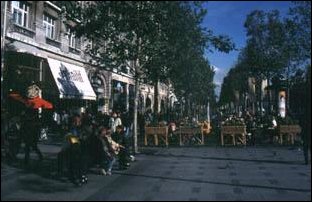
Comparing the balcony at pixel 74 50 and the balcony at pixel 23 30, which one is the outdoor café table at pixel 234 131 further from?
the balcony at pixel 74 50

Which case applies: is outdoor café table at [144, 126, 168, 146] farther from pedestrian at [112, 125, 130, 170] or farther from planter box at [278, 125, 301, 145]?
pedestrian at [112, 125, 130, 170]

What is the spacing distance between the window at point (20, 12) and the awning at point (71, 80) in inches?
110

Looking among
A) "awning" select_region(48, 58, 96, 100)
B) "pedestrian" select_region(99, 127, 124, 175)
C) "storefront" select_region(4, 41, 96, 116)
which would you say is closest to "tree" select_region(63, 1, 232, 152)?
"storefront" select_region(4, 41, 96, 116)

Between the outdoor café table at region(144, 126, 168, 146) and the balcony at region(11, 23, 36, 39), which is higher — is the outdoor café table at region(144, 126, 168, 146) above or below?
below

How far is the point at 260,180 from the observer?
1396 centimetres

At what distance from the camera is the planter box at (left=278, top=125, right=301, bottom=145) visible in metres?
25.3

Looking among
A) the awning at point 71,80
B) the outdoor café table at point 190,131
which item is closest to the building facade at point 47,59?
the awning at point 71,80

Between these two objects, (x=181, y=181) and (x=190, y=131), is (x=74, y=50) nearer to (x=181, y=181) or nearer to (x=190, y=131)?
(x=190, y=131)

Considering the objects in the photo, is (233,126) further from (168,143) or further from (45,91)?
(45,91)

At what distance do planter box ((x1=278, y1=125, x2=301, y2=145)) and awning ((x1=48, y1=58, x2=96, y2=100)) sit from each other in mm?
11933

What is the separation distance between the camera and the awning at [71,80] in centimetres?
3112

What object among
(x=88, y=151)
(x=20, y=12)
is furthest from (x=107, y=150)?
(x=20, y=12)

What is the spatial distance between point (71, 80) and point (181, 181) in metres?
20.7

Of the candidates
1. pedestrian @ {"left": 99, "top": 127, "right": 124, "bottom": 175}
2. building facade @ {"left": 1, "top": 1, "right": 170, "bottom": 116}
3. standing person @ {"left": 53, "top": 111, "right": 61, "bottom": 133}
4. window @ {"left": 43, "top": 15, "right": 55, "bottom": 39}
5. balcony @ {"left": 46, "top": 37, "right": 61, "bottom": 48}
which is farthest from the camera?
window @ {"left": 43, "top": 15, "right": 55, "bottom": 39}
